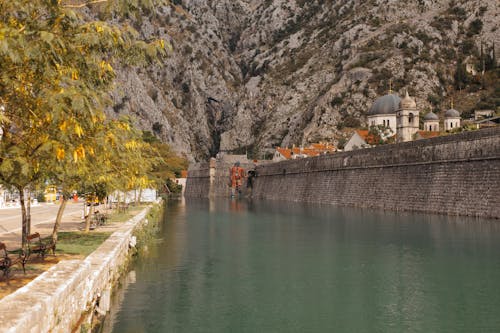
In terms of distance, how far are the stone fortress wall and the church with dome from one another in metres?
24.5

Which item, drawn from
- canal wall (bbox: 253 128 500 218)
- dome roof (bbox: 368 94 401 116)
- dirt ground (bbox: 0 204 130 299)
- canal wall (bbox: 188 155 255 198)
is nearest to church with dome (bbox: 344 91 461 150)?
dome roof (bbox: 368 94 401 116)

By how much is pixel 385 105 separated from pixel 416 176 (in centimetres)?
6922

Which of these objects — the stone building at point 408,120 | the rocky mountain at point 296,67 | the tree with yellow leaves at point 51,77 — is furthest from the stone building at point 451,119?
the tree with yellow leaves at point 51,77

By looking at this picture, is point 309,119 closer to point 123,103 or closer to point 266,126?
point 266,126

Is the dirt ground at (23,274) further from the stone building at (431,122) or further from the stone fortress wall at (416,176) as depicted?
the stone building at (431,122)

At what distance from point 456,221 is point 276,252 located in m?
16.3

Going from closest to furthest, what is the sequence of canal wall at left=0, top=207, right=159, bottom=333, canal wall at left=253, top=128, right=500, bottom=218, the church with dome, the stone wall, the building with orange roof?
canal wall at left=0, top=207, right=159, bottom=333, canal wall at left=253, top=128, right=500, bottom=218, the church with dome, the building with orange roof, the stone wall

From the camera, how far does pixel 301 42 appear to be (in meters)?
168

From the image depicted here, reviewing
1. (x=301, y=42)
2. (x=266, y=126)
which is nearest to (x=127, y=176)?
(x=266, y=126)

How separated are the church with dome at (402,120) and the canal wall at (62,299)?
79.3m

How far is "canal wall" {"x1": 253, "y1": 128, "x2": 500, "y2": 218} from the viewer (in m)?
37.0

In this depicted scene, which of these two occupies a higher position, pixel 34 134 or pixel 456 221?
pixel 34 134

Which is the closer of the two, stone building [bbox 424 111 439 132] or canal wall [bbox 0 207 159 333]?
canal wall [bbox 0 207 159 333]

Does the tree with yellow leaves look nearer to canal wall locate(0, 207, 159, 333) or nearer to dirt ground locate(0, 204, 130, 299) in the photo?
canal wall locate(0, 207, 159, 333)
